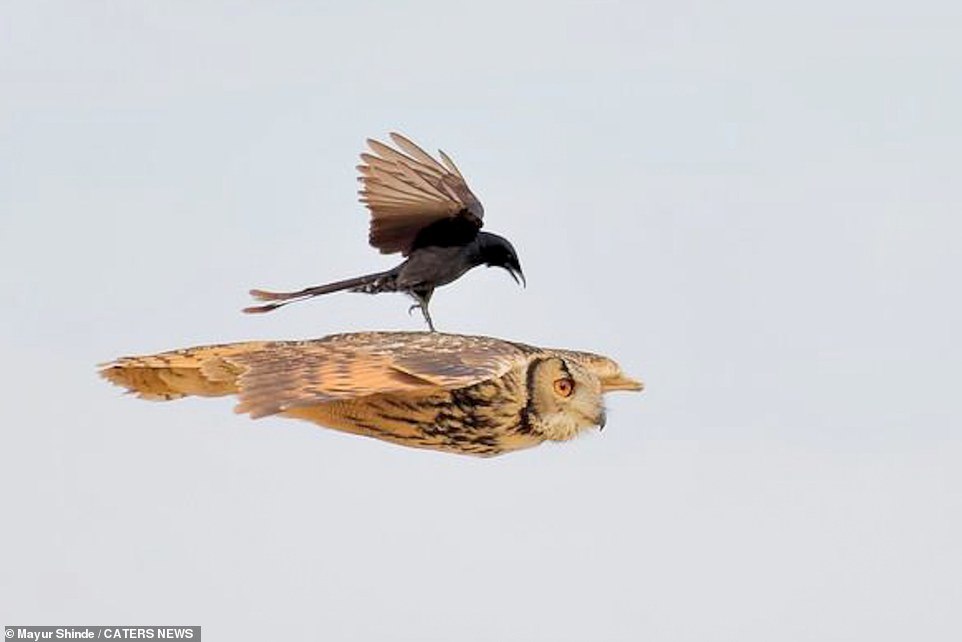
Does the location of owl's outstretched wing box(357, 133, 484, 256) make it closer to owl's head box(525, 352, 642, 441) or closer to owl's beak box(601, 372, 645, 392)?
owl's beak box(601, 372, 645, 392)

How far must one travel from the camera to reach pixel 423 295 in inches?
551

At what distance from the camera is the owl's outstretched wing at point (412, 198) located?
12094mm

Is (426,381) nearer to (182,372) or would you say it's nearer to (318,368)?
(318,368)

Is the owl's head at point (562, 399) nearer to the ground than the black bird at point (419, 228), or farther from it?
nearer to the ground

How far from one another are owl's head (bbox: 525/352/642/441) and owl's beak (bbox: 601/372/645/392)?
691 mm

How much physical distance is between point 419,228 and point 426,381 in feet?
21.2

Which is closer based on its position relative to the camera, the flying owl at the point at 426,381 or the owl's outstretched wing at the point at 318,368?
the owl's outstretched wing at the point at 318,368

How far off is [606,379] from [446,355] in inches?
55.5

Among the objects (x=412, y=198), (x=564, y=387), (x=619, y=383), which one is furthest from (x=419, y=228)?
(x=564, y=387)

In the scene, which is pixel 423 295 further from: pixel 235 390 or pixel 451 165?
pixel 235 390

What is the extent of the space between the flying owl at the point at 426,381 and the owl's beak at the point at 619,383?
57 cm

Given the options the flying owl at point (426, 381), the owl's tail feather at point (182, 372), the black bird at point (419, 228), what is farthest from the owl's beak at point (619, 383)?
the black bird at point (419, 228)

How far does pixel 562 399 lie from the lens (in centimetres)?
738

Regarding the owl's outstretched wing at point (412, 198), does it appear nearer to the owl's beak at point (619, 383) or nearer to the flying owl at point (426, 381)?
the owl's beak at point (619, 383)
